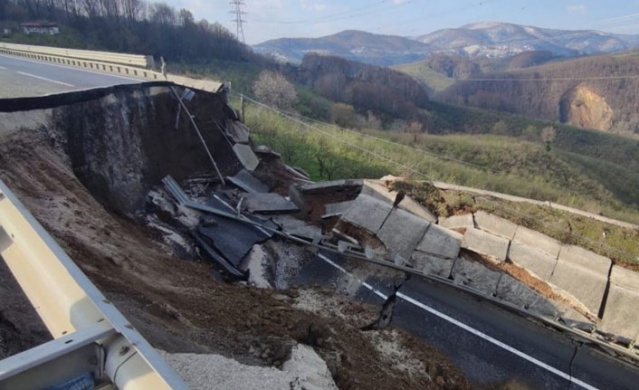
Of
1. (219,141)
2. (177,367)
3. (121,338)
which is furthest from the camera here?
(219,141)

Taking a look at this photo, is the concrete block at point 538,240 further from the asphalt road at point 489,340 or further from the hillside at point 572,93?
the hillside at point 572,93

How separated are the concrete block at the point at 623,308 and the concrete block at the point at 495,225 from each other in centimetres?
214

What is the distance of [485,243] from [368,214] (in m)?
2.83

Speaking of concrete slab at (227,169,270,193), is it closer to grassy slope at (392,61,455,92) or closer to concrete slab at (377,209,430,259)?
concrete slab at (377,209,430,259)

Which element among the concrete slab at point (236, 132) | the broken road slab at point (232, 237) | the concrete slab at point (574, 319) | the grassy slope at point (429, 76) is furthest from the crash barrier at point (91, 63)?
the grassy slope at point (429, 76)

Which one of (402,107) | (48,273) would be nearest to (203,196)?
(48,273)

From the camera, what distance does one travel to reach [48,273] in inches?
83.6

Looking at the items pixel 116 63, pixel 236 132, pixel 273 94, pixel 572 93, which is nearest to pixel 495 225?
pixel 236 132

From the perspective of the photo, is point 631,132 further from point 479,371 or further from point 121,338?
point 121,338

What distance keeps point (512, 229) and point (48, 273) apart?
31.8ft

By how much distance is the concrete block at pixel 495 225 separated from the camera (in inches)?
388

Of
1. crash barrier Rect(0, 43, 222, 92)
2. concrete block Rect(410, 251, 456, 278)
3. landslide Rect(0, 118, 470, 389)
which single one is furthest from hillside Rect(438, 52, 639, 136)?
landslide Rect(0, 118, 470, 389)

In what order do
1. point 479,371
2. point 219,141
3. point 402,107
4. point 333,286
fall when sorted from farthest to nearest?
point 402,107
point 219,141
point 333,286
point 479,371

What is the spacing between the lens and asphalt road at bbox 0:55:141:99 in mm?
10816
